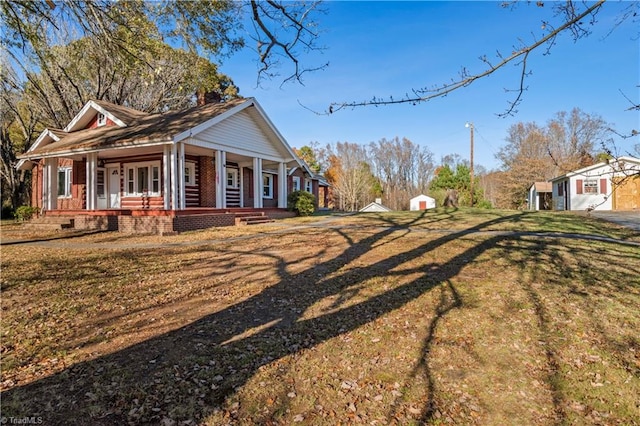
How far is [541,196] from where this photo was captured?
36.7m

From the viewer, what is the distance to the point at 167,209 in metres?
13.6

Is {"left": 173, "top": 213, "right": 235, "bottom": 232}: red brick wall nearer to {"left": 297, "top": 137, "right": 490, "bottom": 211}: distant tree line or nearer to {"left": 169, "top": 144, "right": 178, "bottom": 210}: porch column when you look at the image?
{"left": 169, "top": 144, "right": 178, "bottom": 210}: porch column

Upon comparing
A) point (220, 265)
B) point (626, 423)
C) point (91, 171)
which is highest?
point (91, 171)

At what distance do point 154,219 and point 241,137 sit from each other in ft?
20.6

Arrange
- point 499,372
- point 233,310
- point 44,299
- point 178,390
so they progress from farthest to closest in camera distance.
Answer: point 44,299, point 233,310, point 499,372, point 178,390

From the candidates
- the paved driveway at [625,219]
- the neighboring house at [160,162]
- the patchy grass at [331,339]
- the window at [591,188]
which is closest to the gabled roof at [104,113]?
the neighboring house at [160,162]

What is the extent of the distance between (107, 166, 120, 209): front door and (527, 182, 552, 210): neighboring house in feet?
122

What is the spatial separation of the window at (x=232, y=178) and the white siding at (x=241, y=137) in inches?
92.5

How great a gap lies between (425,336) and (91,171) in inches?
675

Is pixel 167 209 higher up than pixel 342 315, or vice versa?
pixel 167 209

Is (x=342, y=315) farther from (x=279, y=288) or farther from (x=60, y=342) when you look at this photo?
(x=60, y=342)

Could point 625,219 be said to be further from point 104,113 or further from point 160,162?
point 104,113

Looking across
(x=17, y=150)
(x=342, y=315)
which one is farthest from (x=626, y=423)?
(x=17, y=150)

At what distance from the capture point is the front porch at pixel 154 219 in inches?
513
